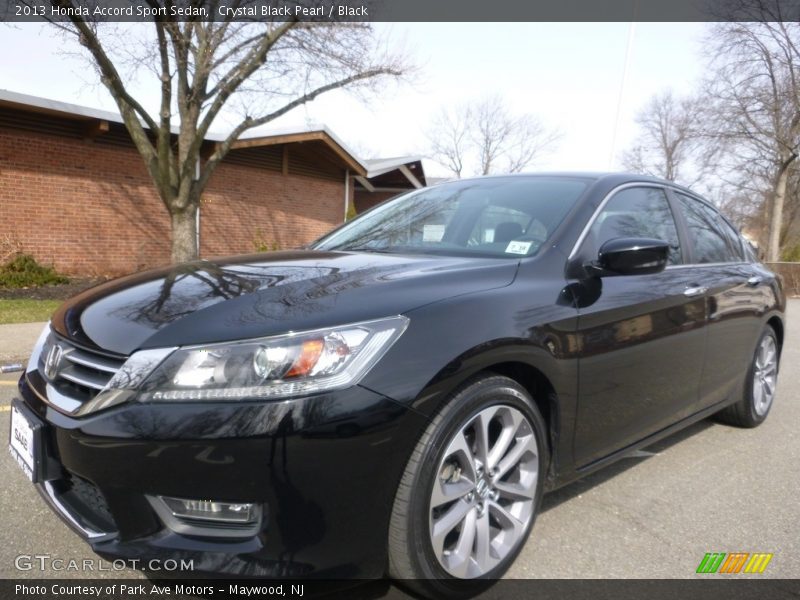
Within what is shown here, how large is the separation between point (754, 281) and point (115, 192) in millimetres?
11818

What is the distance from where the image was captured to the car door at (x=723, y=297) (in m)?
3.54

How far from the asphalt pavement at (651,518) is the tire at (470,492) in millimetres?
274

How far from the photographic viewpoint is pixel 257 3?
1184 cm

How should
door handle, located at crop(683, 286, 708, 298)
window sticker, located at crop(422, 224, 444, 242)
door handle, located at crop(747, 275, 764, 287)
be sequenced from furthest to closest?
door handle, located at crop(747, 275, 764, 287)
door handle, located at crop(683, 286, 708, 298)
window sticker, located at crop(422, 224, 444, 242)

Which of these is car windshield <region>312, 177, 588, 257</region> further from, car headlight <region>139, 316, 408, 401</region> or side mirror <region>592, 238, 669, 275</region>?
car headlight <region>139, 316, 408, 401</region>

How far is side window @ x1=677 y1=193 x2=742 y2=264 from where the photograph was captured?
147 inches

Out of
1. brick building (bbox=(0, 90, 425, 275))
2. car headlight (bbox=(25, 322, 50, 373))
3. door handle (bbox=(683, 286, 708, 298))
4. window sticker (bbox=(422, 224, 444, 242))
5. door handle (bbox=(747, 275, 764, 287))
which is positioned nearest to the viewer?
car headlight (bbox=(25, 322, 50, 373))

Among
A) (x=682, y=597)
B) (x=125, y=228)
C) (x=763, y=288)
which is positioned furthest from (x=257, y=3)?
(x=682, y=597)

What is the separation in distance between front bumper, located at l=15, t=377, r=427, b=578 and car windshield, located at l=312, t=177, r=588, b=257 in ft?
4.11

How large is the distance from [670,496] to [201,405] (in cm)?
251

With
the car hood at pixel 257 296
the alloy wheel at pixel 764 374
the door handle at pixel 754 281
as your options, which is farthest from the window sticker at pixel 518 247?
the alloy wheel at pixel 764 374

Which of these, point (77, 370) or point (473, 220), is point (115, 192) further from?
point (77, 370)

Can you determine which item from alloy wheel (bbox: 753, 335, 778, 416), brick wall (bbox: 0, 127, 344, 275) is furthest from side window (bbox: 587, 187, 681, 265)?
brick wall (bbox: 0, 127, 344, 275)

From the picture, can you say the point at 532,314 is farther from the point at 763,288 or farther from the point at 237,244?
the point at 237,244
